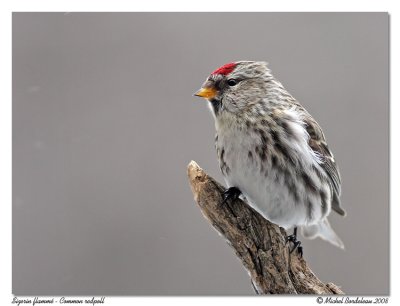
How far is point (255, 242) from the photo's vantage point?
106 inches

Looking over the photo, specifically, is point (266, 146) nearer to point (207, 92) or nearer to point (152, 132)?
point (207, 92)

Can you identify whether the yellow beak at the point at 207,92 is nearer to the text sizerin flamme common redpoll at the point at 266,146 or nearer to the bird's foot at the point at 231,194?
the text sizerin flamme common redpoll at the point at 266,146

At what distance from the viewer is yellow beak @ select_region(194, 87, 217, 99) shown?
2.91m

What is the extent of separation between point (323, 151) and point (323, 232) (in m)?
0.60

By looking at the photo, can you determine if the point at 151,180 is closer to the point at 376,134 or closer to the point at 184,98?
the point at 184,98

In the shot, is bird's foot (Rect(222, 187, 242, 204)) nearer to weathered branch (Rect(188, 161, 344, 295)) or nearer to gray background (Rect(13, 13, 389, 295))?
weathered branch (Rect(188, 161, 344, 295))

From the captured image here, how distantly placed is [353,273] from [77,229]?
1.65m

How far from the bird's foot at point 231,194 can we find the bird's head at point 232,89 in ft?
1.20

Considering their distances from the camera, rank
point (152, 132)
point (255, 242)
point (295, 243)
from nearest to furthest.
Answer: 1. point (255, 242)
2. point (295, 243)
3. point (152, 132)

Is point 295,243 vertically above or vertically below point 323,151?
below

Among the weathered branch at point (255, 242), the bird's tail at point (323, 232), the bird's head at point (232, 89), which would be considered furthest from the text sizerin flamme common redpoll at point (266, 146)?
the bird's tail at point (323, 232)

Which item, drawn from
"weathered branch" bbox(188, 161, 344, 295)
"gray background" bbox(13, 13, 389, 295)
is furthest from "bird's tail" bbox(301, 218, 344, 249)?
"weathered branch" bbox(188, 161, 344, 295)

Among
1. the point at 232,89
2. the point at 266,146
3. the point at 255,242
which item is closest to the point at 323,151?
the point at 266,146

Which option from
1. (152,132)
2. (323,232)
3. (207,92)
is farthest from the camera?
(152,132)
